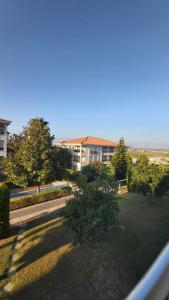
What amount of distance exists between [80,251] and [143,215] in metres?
6.84

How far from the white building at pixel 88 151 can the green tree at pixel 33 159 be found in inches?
893

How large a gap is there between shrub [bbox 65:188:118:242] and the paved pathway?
8.42 meters

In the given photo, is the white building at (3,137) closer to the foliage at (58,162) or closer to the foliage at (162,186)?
the foliage at (58,162)

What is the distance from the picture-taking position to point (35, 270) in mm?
8406

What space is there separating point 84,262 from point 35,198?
1293 cm

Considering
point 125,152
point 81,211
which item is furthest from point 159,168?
point 125,152

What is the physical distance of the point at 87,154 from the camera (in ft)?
150

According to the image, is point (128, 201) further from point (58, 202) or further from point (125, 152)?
point (125, 152)

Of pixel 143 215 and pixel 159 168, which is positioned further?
pixel 159 168

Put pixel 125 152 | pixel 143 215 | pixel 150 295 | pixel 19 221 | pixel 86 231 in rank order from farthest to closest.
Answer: pixel 125 152
pixel 19 221
pixel 143 215
pixel 86 231
pixel 150 295

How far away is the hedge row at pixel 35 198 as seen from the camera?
18.8 meters

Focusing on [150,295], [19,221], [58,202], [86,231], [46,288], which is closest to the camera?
[150,295]

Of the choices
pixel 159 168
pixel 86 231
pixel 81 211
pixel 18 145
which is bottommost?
pixel 86 231

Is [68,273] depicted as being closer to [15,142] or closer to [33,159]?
[33,159]
